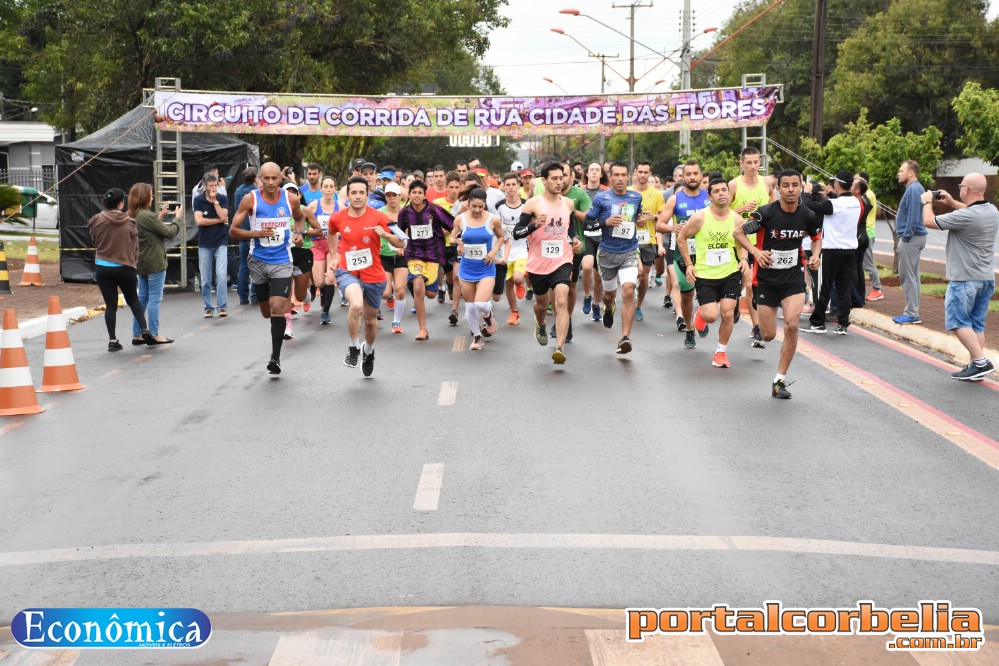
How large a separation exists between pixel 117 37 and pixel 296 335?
19.7 metres

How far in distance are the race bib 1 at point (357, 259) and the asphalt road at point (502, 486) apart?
1.05 m

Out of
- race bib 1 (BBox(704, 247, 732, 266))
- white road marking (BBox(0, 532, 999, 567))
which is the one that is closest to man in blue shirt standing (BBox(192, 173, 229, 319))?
A: race bib 1 (BBox(704, 247, 732, 266))

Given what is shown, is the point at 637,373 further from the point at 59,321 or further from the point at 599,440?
the point at 59,321

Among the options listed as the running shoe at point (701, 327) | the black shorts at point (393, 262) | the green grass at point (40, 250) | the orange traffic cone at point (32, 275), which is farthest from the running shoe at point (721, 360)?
the green grass at point (40, 250)

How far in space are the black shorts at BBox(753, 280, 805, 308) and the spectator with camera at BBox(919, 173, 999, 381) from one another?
1.76 m

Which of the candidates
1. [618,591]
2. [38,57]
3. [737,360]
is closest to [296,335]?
[737,360]

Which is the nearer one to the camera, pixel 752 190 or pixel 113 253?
pixel 113 253

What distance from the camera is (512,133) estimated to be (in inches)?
862

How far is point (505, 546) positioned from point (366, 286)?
627 centimetres

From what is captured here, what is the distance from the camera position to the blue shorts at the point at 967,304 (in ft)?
38.8

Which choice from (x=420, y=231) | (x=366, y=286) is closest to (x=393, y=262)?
(x=420, y=231)

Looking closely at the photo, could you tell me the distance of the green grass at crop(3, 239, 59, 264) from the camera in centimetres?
2890

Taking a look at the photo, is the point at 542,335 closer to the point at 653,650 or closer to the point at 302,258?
the point at 302,258

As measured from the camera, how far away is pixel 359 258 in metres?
12.1
